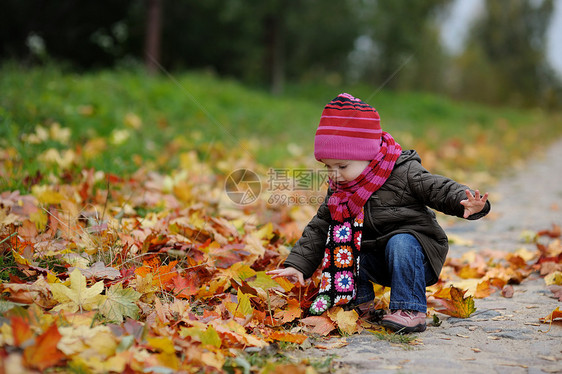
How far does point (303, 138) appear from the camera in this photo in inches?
288

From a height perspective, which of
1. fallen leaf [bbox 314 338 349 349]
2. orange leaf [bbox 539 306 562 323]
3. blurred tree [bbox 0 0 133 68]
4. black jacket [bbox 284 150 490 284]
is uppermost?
blurred tree [bbox 0 0 133 68]

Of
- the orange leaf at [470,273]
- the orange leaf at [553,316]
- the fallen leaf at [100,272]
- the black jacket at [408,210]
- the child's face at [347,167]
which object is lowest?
the orange leaf at [553,316]

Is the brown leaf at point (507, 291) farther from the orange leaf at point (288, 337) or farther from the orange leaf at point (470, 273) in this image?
the orange leaf at point (288, 337)

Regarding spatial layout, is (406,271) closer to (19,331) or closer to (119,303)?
(119,303)

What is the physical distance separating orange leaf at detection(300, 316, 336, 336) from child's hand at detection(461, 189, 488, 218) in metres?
0.65

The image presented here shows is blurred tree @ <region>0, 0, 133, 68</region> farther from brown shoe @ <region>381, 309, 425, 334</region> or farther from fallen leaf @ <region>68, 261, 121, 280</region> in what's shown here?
brown shoe @ <region>381, 309, 425, 334</region>

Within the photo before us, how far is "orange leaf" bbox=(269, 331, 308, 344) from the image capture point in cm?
174

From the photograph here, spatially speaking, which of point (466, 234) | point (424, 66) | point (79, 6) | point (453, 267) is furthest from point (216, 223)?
point (424, 66)

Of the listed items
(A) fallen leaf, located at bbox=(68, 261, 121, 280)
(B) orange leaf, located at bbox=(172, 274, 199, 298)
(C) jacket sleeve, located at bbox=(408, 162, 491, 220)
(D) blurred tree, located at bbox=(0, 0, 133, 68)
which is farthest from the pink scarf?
(D) blurred tree, located at bbox=(0, 0, 133, 68)

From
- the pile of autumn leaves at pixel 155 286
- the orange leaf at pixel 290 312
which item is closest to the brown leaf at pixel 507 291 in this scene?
the pile of autumn leaves at pixel 155 286

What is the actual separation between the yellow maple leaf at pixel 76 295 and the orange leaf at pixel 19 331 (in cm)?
30

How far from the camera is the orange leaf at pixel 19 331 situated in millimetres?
1398

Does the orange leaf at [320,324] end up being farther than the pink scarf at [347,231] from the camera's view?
No

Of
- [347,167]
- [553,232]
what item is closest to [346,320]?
[347,167]
